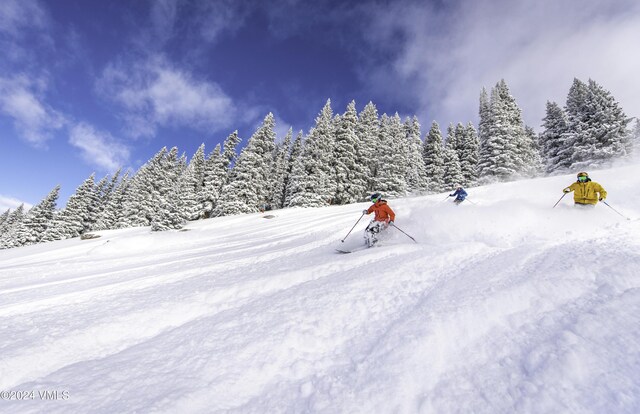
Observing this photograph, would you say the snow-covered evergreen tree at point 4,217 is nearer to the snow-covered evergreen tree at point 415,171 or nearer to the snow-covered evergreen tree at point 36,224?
the snow-covered evergreen tree at point 36,224

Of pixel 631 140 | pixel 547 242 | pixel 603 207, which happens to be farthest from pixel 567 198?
pixel 631 140

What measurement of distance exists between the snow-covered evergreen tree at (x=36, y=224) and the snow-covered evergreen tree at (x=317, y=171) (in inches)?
1285

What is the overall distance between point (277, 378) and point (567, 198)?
11943 mm

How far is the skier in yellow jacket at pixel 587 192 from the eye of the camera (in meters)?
8.97

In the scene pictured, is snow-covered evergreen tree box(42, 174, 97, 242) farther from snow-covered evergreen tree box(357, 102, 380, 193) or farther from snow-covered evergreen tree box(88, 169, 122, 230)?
snow-covered evergreen tree box(357, 102, 380, 193)

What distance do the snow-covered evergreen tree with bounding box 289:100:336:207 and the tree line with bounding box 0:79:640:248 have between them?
0.12 metres

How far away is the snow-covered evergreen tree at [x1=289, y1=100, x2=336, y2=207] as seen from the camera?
1180 inches

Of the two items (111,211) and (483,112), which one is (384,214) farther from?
(111,211)

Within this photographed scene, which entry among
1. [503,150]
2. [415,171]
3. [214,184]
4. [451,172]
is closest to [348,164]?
[415,171]

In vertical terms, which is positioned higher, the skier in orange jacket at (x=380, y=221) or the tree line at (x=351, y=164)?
the tree line at (x=351, y=164)

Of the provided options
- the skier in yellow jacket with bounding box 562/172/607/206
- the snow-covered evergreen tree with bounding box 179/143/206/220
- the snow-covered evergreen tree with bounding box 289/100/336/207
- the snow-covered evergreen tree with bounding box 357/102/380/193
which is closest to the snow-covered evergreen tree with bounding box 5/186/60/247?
the snow-covered evergreen tree with bounding box 179/143/206/220

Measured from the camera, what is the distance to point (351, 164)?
34.9 meters

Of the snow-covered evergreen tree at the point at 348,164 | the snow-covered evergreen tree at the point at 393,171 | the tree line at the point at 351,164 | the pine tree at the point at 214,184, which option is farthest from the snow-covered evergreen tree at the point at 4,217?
the snow-covered evergreen tree at the point at 393,171

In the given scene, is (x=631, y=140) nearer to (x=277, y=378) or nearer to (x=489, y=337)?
(x=489, y=337)
